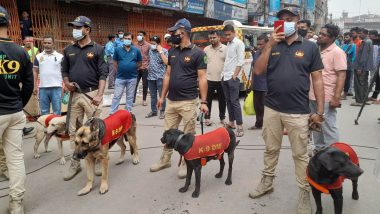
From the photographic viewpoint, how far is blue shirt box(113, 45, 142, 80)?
687 cm

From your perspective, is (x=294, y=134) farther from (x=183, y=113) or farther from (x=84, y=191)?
(x=84, y=191)

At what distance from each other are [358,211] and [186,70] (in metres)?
2.57

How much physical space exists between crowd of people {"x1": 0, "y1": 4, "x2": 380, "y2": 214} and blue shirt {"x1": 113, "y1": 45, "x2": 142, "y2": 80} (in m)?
0.02

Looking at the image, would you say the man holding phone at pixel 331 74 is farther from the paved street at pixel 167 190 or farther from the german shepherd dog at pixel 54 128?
the german shepherd dog at pixel 54 128

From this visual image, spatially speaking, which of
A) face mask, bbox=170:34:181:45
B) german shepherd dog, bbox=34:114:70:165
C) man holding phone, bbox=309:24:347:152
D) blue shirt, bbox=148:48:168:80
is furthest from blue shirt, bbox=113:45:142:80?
man holding phone, bbox=309:24:347:152

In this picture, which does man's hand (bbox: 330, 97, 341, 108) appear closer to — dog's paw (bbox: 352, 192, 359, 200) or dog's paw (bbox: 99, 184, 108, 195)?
dog's paw (bbox: 352, 192, 359, 200)

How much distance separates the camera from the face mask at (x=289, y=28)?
3.12m

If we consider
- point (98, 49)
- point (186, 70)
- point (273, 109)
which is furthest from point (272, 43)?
point (98, 49)

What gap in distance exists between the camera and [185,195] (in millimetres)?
3814

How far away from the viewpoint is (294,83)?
10.5 feet

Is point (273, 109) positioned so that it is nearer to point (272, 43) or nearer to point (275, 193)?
point (272, 43)

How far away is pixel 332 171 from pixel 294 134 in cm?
60

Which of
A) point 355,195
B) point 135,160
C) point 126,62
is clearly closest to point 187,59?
point 135,160

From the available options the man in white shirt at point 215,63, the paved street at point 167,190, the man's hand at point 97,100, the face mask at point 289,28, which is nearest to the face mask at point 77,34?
the man's hand at point 97,100
